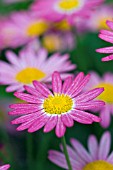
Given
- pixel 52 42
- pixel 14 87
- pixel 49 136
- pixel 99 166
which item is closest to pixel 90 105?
pixel 99 166

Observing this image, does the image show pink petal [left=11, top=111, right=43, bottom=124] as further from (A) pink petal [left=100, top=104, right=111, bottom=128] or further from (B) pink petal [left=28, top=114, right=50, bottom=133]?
(A) pink petal [left=100, top=104, right=111, bottom=128]

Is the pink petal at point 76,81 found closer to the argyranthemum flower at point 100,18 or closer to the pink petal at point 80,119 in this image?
the pink petal at point 80,119

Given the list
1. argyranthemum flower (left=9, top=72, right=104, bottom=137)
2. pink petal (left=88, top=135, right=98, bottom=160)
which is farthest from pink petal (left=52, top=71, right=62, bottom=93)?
pink petal (left=88, top=135, right=98, bottom=160)

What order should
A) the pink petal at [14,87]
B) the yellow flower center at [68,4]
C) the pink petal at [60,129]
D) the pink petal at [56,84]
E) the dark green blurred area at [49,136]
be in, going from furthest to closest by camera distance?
1. the yellow flower center at [68,4]
2. the dark green blurred area at [49,136]
3. the pink petal at [14,87]
4. the pink petal at [56,84]
5. the pink petal at [60,129]

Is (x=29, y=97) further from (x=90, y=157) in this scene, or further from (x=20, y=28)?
(x=20, y=28)

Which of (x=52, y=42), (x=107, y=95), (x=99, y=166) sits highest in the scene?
(x=52, y=42)

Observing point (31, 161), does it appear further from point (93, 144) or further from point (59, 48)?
point (59, 48)

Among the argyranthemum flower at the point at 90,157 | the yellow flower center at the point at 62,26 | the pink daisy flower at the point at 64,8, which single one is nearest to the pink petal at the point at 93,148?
the argyranthemum flower at the point at 90,157
